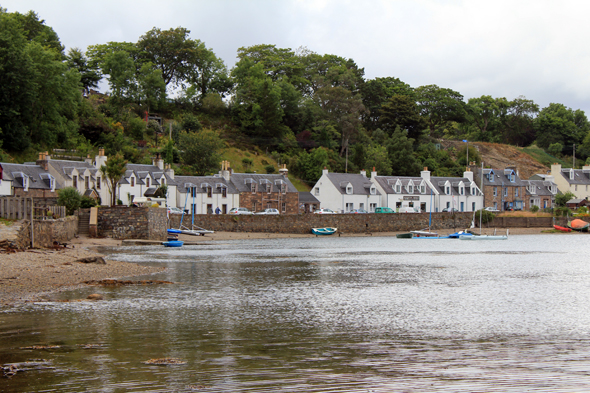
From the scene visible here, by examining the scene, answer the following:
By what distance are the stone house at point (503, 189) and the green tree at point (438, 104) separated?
113ft

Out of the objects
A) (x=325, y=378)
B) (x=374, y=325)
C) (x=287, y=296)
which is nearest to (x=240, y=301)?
(x=287, y=296)

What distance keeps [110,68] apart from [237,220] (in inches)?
1902

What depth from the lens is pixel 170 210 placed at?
216ft

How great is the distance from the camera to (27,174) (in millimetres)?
59594

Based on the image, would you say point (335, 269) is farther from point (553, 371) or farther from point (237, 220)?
point (237, 220)

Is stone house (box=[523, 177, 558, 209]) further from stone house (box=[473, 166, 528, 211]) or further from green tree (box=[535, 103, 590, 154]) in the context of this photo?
green tree (box=[535, 103, 590, 154])

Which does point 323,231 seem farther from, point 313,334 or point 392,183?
point 313,334

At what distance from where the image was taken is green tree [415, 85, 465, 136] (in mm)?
132625

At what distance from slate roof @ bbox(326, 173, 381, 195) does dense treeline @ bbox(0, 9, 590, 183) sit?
30.6ft

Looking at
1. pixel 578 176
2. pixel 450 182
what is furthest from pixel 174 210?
pixel 578 176

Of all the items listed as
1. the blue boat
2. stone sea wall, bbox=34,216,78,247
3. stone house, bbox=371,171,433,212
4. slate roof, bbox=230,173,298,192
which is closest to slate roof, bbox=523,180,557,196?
stone house, bbox=371,171,433,212

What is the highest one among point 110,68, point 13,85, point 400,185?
point 110,68

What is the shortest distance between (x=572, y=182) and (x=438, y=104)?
36.8 metres


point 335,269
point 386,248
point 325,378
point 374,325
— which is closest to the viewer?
point 325,378
